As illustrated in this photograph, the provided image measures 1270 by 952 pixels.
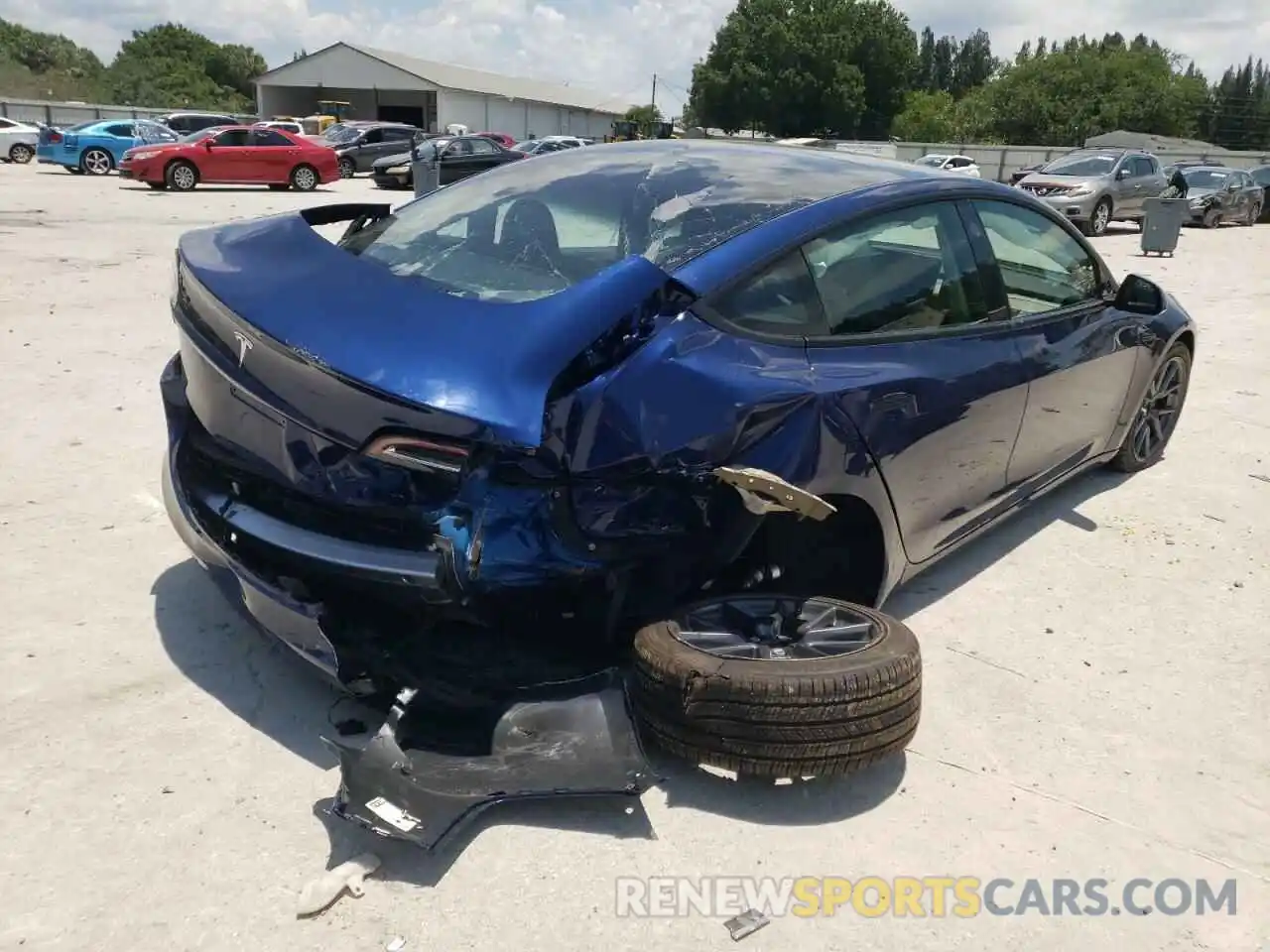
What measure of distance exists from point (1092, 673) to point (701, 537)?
1.62 metres

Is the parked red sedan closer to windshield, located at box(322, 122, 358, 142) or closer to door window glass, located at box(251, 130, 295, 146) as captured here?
door window glass, located at box(251, 130, 295, 146)

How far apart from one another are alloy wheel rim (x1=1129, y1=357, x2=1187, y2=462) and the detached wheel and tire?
3.16 m

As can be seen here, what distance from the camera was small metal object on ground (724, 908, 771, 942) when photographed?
231 centimetres

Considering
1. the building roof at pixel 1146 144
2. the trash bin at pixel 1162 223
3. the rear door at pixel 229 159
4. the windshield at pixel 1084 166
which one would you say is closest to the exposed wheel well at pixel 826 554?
the trash bin at pixel 1162 223

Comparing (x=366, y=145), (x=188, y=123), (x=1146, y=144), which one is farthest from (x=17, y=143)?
(x=1146, y=144)

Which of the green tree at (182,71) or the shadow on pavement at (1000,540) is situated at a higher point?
the green tree at (182,71)

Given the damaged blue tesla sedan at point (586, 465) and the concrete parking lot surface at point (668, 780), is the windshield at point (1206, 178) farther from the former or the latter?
the damaged blue tesla sedan at point (586, 465)

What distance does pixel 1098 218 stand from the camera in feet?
64.5

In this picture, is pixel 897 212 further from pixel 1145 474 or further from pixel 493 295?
pixel 1145 474

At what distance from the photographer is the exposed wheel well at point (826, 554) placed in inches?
124

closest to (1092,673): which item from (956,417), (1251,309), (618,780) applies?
(956,417)

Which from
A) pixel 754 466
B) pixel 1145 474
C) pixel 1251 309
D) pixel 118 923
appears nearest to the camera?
pixel 118 923

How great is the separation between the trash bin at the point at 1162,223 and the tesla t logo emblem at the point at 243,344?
16.3 metres

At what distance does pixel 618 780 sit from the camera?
8.56 feet
